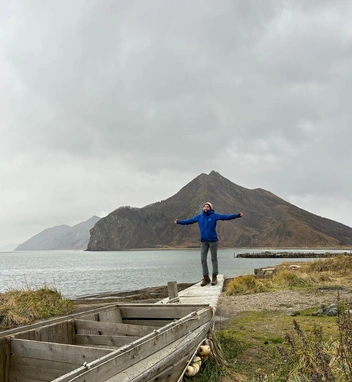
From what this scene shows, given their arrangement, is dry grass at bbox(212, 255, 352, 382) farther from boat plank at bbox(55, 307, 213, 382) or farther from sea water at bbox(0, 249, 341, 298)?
sea water at bbox(0, 249, 341, 298)

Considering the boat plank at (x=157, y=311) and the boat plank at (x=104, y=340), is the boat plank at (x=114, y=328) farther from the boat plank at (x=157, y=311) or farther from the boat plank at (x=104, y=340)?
the boat plank at (x=157, y=311)

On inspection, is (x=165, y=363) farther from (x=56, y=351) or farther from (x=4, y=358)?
→ (x=4, y=358)

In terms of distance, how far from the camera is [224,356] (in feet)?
22.7

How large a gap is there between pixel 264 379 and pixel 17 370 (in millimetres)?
3567

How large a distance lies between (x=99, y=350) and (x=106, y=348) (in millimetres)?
1372

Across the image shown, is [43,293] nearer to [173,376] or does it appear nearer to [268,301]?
[268,301]

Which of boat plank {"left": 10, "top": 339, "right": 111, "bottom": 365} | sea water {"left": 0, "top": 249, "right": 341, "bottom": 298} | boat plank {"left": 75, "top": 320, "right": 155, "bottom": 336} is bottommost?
sea water {"left": 0, "top": 249, "right": 341, "bottom": 298}

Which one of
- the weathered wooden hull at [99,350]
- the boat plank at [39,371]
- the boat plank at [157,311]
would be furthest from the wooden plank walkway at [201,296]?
the boat plank at [39,371]

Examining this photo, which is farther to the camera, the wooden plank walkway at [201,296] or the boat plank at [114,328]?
the wooden plank walkway at [201,296]

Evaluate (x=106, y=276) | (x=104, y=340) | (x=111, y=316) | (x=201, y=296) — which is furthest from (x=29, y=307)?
(x=106, y=276)

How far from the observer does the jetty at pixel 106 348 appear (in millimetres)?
3844

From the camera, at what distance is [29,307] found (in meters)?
14.6

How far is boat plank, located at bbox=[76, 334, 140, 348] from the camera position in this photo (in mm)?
5477

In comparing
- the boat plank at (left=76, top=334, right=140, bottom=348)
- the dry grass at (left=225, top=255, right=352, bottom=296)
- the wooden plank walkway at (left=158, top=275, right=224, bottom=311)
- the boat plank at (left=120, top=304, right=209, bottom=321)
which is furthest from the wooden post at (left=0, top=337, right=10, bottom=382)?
the dry grass at (left=225, top=255, right=352, bottom=296)
